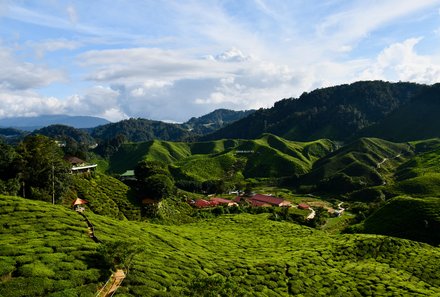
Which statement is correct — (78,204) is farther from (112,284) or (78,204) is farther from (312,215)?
(312,215)

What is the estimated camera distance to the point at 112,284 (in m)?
34.5

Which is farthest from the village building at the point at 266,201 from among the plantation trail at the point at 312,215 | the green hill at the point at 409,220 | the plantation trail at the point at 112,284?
the plantation trail at the point at 112,284

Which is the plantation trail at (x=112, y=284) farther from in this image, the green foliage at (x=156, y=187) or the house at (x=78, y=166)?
the house at (x=78, y=166)

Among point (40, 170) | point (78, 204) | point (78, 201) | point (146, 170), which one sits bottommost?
point (78, 204)

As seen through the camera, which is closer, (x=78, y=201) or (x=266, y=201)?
(x=78, y=201)

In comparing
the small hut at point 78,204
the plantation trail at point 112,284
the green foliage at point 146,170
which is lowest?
the small hut at point 78,204

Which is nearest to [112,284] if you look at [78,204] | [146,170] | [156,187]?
[78,204]

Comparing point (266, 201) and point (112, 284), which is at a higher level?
point (112, 284)

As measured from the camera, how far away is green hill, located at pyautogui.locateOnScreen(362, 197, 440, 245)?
3553 inches

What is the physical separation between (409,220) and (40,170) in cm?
9096

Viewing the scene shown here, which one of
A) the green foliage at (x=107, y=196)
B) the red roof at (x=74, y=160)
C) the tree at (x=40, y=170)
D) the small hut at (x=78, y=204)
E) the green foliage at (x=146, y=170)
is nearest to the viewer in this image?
the tree at (x=40, y=170)

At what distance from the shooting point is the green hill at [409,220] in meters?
90.2

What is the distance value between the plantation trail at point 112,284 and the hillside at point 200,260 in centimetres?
57

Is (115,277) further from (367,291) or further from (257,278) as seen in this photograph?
(367,291)
